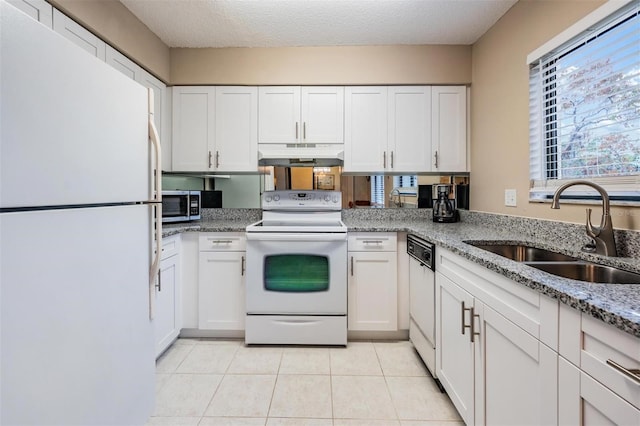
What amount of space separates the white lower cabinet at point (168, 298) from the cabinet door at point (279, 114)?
46.8 inches

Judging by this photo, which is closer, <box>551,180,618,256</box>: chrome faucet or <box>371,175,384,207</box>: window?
<box>551,180,618,256</box>: chrome faucet

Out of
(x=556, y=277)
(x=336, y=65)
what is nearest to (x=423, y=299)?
(x=556, y=277)

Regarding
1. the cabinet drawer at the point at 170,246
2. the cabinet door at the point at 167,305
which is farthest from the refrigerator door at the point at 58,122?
the cabinet door at the point at 167,305

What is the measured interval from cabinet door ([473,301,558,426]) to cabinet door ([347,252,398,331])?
1.04m

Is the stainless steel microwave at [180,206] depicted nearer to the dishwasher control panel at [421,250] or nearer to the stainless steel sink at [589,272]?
the dishwasher control panel at [421,250]

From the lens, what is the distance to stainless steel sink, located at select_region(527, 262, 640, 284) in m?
1.10

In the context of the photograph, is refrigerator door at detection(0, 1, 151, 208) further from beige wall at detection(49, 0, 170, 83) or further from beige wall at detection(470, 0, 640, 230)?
beige wall at detection(470, 0, 640, 230)

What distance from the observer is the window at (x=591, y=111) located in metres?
1.28

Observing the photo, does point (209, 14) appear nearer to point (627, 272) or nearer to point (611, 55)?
point (611, 55)

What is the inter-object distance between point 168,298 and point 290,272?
868 millimetres

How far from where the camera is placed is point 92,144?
94 cm

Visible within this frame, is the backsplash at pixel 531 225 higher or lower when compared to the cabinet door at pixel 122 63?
lower

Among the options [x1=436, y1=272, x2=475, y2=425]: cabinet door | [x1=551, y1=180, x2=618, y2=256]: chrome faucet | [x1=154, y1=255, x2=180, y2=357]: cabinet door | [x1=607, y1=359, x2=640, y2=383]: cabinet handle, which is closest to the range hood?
[x1=154, y1=255, x2=180, y2=357]: cabinet door

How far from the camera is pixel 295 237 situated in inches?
86.3
